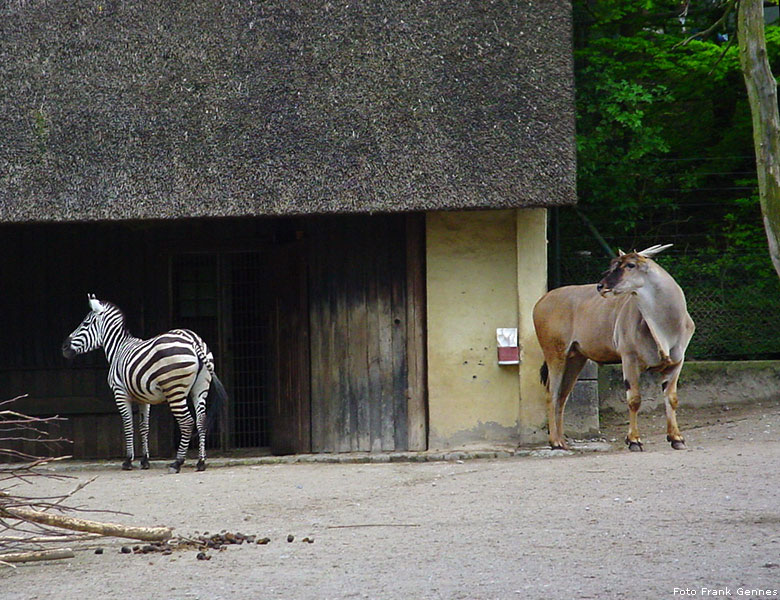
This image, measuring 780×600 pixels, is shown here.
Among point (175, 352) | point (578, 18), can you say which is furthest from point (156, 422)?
point (578, 18)

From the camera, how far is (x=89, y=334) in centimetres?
1137

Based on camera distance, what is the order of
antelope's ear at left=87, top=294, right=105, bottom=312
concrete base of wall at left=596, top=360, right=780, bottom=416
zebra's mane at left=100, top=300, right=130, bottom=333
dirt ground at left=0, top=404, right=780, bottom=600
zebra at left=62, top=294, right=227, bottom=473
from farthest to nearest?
concrete base of wall at left=596, top=360, right=780, bottom=416 < zebra's mane at left=100, top=300, right=130, bottom=333 < antelope's ear at left=87, top=294, right=105, bottom=312 < zebra at left=62, top=294, right=227, bottom=473 < dirt ground at left=0, top=404, right=780, bottom=600

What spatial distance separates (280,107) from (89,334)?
9.64 feet

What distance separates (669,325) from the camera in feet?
34.2

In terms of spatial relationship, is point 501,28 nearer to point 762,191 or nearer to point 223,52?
point 223,52

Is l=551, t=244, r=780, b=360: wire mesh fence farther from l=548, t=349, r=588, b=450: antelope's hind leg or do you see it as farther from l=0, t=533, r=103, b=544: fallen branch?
l=0, t=533, r=103, b=544: fallen branch

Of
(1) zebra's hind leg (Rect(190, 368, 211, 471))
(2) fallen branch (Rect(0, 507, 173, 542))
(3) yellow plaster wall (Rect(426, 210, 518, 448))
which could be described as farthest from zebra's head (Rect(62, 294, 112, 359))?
(2) fallen branch (Rect(0, 507, 173, 542))

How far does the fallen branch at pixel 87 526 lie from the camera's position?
6191 mm

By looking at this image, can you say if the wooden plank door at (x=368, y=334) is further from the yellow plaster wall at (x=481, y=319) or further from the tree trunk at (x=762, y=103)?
the tree trunk at (x=762, y=103)

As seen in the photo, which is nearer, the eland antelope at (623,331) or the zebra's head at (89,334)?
the eland antelope at (623,331)

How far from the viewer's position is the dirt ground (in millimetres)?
5574

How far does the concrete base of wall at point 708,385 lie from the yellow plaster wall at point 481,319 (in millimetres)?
1789

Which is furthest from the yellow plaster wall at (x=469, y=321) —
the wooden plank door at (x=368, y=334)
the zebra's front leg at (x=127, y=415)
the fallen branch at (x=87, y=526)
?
the fallen branch at (x=87, y=526)

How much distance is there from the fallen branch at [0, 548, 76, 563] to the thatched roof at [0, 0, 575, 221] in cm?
499
